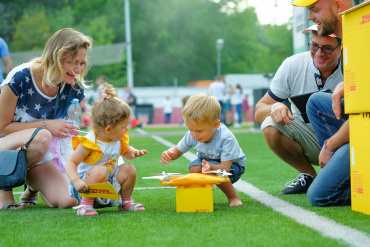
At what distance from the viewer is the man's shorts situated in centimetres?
533

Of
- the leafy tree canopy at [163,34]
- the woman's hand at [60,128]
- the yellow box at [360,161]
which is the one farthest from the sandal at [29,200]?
the leafy tree canopy at [163,34]

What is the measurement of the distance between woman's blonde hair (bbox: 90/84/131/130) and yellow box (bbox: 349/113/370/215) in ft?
5.02

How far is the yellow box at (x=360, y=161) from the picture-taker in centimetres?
375

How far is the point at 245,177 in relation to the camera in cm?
639

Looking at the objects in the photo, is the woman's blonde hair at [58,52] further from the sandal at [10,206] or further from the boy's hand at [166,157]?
the boy's hand at [166,157]

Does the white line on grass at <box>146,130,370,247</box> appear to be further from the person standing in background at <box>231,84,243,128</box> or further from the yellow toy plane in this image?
the person standing in background at <box>231,84,243,128</box>

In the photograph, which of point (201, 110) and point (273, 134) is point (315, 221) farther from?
point (273, 134)

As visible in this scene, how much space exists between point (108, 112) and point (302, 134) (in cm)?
186

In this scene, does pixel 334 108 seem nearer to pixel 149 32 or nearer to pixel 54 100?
pixel 54 100

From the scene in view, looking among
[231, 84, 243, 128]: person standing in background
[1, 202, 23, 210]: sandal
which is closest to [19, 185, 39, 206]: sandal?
[1, 202, 23, 210]: sandal

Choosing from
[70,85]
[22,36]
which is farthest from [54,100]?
[22,36]

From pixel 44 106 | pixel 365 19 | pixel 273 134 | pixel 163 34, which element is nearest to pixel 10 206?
pixel 44 106

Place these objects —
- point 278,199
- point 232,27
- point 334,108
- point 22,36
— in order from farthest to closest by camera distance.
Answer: point 232,27 < point 22,36 < point 278,199 < point 334,108

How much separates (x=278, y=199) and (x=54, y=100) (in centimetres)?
201
